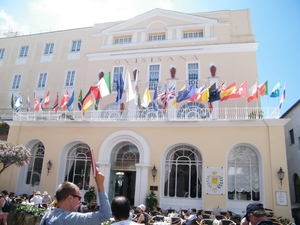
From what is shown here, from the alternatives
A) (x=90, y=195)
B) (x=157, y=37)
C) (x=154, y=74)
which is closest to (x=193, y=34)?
(x=157, y=37)

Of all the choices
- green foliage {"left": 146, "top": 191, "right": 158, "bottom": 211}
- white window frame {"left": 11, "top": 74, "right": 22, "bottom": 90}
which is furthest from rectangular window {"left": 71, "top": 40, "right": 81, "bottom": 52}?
green foliage {"left": 146, "top": 191, "right": 158, "bottom": 211}

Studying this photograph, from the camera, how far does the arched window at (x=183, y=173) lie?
14555 mm

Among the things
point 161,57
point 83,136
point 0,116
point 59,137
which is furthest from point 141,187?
point 0,116

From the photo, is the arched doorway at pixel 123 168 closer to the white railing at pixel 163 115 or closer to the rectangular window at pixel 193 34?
the white railing at pixel 163 115

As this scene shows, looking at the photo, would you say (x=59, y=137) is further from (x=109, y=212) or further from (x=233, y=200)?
(x=109, y=212)

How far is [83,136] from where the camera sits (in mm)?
16172

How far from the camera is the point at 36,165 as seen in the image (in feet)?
56.6

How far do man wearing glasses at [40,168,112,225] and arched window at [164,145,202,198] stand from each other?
1231 centimetres

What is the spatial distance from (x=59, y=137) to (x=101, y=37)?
37.0 ft

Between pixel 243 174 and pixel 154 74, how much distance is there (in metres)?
10.9

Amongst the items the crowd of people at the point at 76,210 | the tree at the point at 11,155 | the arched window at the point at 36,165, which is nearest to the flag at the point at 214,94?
the tree at the point at 11,155

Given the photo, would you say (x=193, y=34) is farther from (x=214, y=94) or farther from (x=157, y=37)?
(x=214, y=94)

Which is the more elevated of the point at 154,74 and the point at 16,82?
the point at 16,82

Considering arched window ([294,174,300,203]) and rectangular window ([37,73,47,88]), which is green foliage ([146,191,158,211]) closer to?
arched window ([294,174,300,203])
